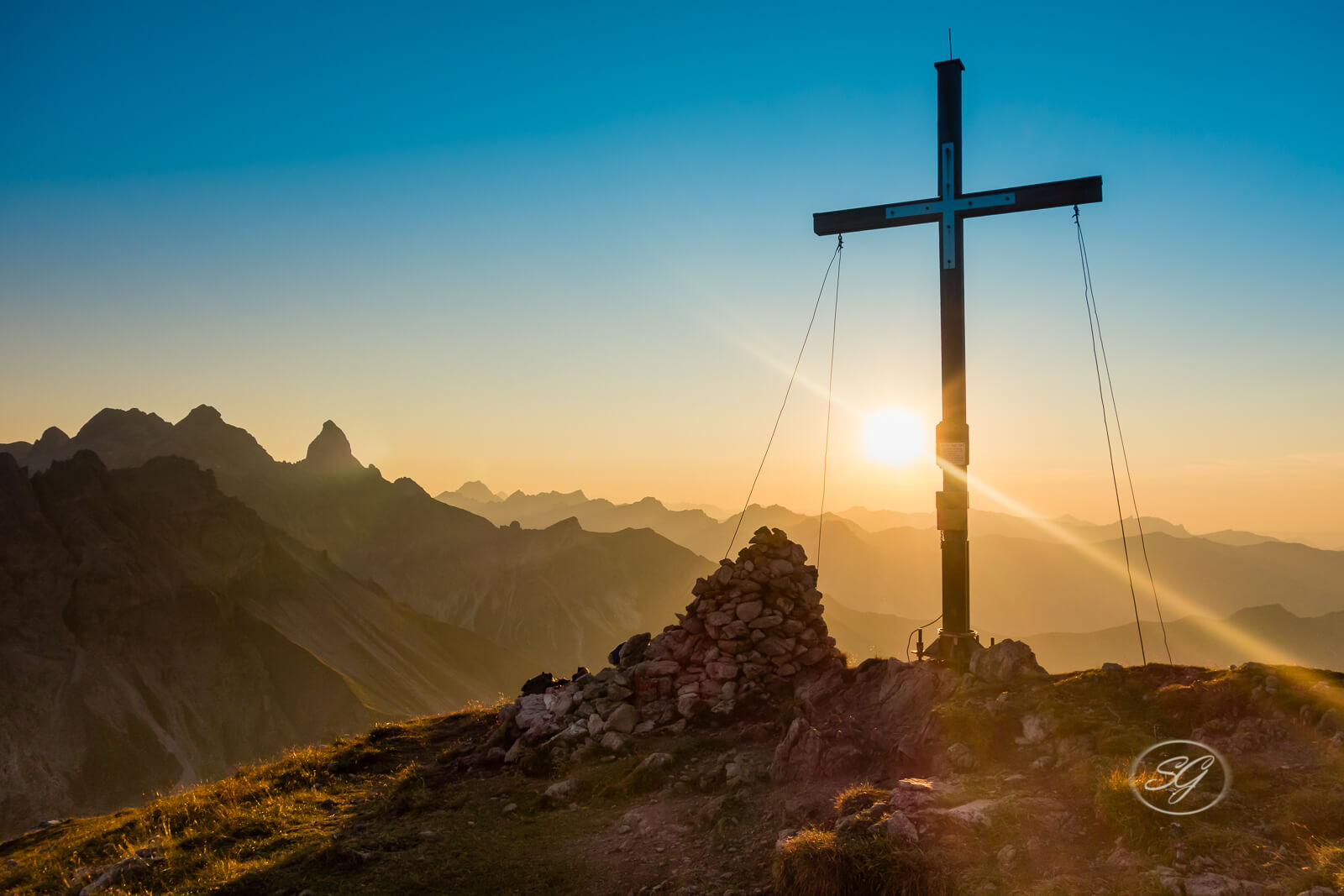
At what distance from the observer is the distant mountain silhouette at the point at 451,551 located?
6462 inches

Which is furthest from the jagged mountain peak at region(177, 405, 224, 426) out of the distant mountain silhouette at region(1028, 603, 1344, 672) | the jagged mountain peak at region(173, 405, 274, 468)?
the distant mountain silhouette at region(1028, 603, 1344, 672)

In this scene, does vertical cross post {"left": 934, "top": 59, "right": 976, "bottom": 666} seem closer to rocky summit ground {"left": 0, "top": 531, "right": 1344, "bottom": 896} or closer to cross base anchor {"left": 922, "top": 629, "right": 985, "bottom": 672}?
cross base anchor {"left": 922, "top": 629, "right": 985, "bottom": 672}

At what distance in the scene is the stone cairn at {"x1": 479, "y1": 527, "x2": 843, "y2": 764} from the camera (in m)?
13.3

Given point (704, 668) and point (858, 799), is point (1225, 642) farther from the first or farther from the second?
point (858, 799)

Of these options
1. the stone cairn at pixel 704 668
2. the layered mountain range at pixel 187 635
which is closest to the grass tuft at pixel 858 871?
the stone cairn at pixel 704 668

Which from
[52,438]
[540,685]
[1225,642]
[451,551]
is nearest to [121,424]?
[52,438]

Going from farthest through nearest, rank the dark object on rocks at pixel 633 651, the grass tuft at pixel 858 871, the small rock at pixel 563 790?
the dark object on rocks at pixel 633 651 → the small rock at pixel 563 790 → the grass tuft at pixel 858 871

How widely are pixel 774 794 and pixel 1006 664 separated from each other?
400 cm

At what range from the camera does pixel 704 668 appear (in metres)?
14.3

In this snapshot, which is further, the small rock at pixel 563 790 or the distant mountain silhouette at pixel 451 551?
the distant mountain silhouette at pixel 451 551

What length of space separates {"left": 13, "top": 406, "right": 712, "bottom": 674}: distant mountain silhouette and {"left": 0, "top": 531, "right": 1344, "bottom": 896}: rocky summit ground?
468 ft

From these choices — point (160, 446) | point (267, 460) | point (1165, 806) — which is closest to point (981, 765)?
point (1165, 806)

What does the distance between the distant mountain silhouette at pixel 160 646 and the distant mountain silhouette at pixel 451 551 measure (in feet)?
131

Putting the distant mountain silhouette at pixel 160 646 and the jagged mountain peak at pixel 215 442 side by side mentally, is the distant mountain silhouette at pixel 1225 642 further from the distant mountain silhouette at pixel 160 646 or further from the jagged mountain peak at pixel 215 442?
the jagged mountain peak at pixel 215 442
